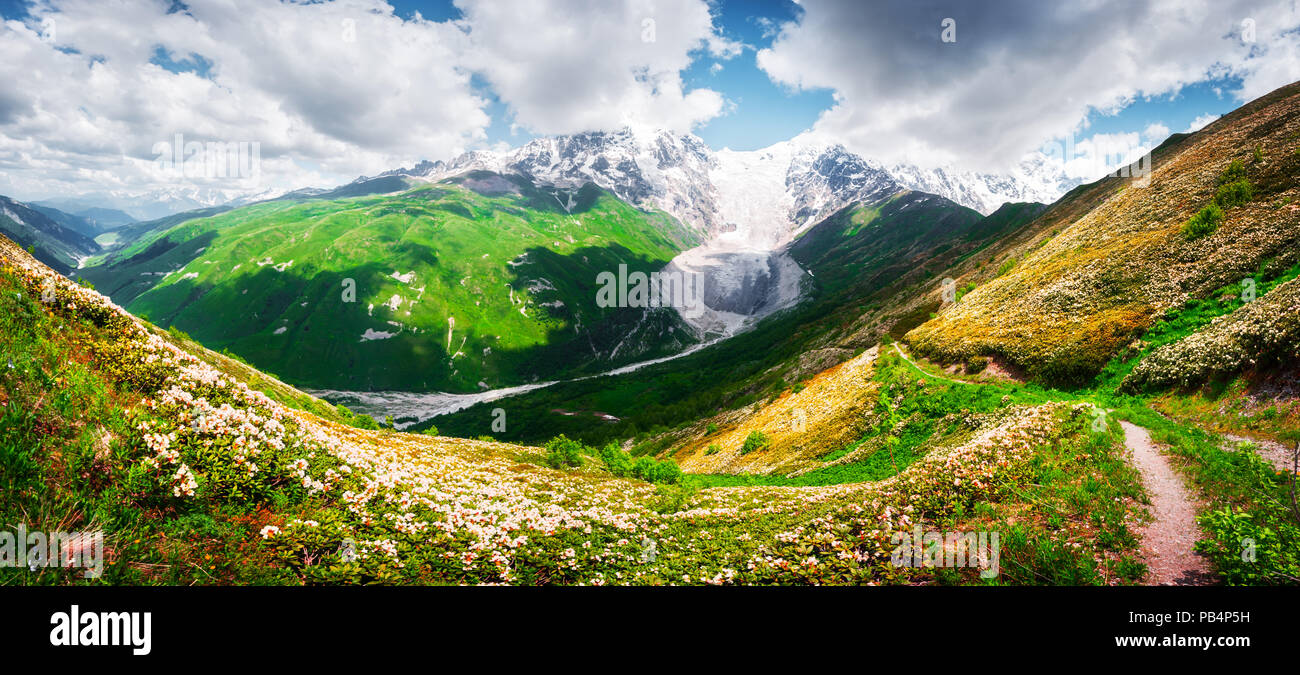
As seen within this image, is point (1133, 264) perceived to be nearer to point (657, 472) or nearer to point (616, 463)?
point (657, 472)

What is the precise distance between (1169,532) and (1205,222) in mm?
50519

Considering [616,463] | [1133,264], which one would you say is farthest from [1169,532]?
[1133,264]

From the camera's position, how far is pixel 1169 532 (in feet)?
39.7

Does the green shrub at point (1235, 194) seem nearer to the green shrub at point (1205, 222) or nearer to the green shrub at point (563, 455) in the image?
the green shrub at point (1205, 222)

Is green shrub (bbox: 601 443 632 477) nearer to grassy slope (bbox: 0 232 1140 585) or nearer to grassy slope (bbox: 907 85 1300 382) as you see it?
grassy slope (bbox: 0 232 1140 585)

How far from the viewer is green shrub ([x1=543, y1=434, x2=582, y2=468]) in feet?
95.0

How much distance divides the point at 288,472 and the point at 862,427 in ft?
137

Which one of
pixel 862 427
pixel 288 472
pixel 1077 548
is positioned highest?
pixel 288 472

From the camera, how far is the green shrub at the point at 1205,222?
41.0 metres

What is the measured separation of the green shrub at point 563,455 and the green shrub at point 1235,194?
66.6 meters

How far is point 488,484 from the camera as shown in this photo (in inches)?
685
